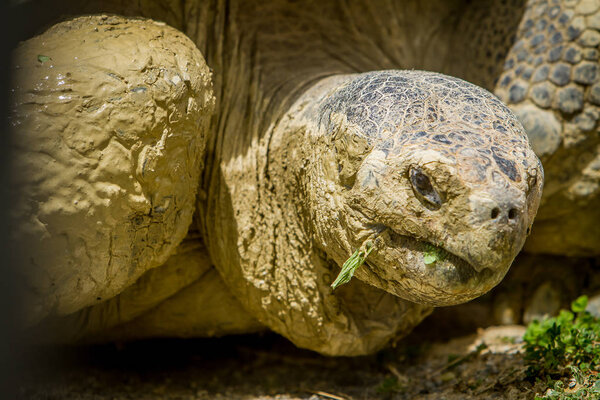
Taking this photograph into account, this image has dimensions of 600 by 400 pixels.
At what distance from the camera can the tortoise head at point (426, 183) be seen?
1467 millimetres

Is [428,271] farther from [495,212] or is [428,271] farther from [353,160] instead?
[353,160]

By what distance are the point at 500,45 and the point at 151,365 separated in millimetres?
2307

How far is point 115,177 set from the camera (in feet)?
5.71

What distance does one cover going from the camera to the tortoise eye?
150 centimetres

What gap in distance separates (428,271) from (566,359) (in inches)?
32.8

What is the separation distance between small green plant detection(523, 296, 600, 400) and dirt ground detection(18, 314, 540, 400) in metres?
0.08

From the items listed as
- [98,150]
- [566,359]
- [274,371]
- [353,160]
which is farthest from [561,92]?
[98,150]

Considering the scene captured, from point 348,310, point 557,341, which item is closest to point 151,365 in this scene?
point 348,310

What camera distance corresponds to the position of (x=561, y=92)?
2.60 metres

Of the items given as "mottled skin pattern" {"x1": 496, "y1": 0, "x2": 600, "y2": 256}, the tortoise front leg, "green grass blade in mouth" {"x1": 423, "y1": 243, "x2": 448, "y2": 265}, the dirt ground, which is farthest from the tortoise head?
"mottled skin pattern" {"x1": 496, "y1": 0, "x2": 600, "y2": 256}

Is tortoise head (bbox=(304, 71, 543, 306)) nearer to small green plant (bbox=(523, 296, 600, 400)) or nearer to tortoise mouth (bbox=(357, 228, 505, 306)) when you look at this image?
tortoise mouth (bbox=(357, 228, 505, 306))

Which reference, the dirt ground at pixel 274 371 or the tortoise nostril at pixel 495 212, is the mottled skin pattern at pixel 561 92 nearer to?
the dirt ground at pixel 274 371

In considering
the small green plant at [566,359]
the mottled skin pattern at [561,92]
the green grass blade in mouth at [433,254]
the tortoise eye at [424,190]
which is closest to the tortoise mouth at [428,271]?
the green grass blade in mouth at [433,254]

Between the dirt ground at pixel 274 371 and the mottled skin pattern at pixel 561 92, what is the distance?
0.78 m
